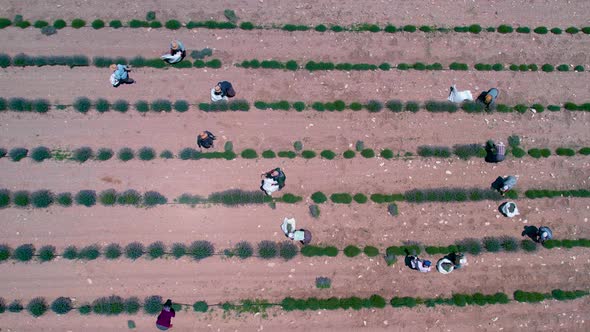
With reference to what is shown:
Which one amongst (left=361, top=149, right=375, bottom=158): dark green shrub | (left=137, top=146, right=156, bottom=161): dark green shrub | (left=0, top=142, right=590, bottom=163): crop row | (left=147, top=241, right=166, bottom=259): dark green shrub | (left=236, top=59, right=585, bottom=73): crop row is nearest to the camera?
(left=147, top=241, right=166, bottom=259): dark green shrub

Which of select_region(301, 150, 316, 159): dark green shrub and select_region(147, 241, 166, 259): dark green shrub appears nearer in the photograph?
select_region(147, 241, 166, 259): dark green shrub

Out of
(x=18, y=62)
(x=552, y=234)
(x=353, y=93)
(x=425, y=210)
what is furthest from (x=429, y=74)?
(x=18, y=62)

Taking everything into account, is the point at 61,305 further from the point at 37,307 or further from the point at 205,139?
the point at 205,139

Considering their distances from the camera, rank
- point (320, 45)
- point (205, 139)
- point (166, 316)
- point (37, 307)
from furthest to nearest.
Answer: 1. point (320, 45)
2. point (205, 139)
3. point (37, 307)
4. point (166, 316)

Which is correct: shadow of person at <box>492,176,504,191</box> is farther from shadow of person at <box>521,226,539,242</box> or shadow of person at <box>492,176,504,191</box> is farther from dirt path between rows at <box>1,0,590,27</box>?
dirt path between rows at <box>1,0,590,27</box>

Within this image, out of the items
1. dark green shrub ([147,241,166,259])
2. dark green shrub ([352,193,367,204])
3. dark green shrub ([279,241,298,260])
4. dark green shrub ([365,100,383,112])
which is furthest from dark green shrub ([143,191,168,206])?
dark green shrub ([365,100,383,112])

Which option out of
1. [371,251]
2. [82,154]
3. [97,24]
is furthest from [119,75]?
[371,251]

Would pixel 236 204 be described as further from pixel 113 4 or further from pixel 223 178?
pixel 113 4
